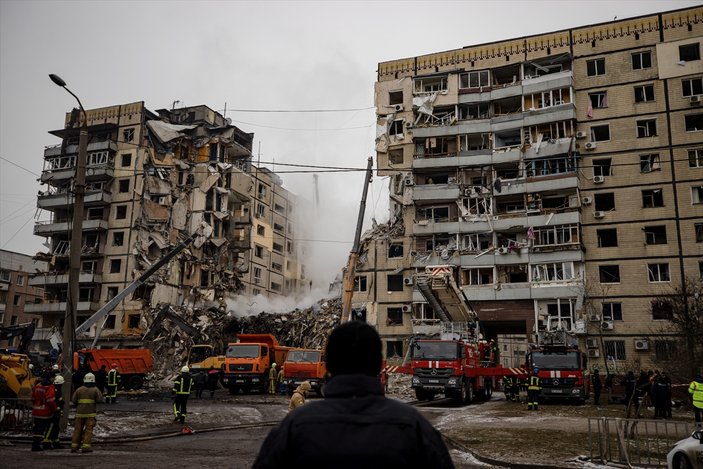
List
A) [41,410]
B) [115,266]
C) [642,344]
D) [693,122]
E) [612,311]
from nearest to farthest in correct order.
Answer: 1. [41,410]
2. [642,344]
3. [612,311]
4. [693,122]
5. [115,266]

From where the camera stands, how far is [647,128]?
1747 inches

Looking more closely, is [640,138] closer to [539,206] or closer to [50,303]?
[539,206]

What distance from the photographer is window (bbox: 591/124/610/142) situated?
45281 mm

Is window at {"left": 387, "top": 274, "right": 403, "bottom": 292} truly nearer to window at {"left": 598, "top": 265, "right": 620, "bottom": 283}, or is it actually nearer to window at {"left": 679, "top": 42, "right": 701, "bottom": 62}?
window at {"left": 598, "top": 265, "right": 620, "bottom": 283}

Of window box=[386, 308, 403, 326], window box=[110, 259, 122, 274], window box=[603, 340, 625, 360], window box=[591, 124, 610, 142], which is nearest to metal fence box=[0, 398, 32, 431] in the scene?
window box=[386, 308, 403, 326]

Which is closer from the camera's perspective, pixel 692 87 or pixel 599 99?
pixel 692 87

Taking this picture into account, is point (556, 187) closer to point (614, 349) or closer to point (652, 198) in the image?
point (652, 198)

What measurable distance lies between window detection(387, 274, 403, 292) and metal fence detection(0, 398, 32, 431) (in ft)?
111

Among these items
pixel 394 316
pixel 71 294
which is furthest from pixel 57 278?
pixel 71 294

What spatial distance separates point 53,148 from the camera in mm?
61969

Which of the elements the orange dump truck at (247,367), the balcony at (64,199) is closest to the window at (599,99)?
the orange dump truck at (247,367)

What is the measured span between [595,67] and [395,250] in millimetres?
20510

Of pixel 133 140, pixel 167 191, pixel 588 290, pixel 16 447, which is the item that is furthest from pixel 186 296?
pixel 16 447

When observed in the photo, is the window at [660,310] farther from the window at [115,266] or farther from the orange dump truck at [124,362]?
the window at [115,266]
